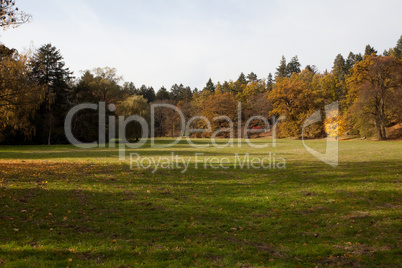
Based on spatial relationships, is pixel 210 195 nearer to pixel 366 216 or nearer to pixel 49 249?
pixel 366 216

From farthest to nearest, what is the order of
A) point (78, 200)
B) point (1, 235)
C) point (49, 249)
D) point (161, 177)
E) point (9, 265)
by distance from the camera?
point (161, 177) < point (78, 200) < point (1, 235) < point (49, 249) < point (9, 265)

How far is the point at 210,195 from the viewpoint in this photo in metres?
9.93

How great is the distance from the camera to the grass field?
486 centimetres

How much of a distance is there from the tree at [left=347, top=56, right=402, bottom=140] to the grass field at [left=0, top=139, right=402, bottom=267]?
1366 inches

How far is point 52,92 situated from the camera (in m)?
43.3

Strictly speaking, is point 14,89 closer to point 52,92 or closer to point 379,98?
point 52,92

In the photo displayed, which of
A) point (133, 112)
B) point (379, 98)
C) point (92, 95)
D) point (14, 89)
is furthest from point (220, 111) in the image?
point (14, 89)

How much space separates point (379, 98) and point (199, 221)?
46235 mm

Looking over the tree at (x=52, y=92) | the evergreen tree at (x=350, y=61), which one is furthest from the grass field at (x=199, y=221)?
the evergreen tree at (x=350, y=61)

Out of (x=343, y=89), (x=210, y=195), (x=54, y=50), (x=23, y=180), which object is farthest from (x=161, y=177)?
(x=343, y=89)

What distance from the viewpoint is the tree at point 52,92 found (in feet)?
141

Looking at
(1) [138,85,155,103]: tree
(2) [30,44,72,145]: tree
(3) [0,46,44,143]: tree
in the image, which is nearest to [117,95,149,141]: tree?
(2) [30,44,72,145]: tree

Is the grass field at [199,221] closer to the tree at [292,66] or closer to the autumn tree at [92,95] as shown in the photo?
the autumn tree at [92,95]

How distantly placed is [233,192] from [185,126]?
227 ft
